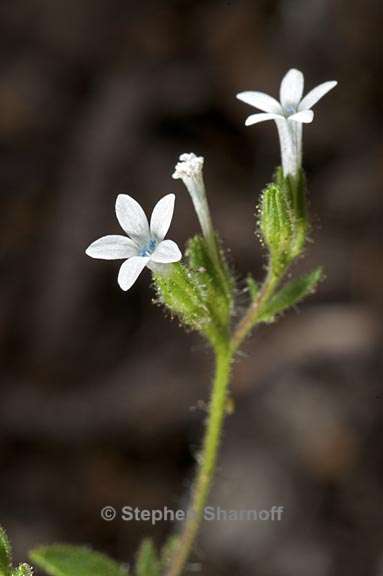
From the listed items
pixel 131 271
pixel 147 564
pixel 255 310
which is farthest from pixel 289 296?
pixel 147 564

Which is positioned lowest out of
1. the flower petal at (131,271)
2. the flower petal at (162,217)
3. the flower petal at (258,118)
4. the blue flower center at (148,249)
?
the flower petal at (131,271)

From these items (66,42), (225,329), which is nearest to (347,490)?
(225,329)

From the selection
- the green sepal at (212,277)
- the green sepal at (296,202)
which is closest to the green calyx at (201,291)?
the green sepal at (212,277)

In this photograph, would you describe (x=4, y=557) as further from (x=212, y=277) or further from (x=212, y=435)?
(x=212, y=277)

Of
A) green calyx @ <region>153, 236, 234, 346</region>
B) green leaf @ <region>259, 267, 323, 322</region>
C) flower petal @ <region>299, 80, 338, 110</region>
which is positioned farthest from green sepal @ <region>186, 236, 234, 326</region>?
flower petal @ <region>299, 80, 338, 110</region>

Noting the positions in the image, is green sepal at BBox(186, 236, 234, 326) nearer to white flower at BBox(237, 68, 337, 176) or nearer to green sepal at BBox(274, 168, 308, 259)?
green sepal at BBox(274, 168, 308, 259)

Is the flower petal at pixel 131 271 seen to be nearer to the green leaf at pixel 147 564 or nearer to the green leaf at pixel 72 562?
the green leaf at pixel 72 562
